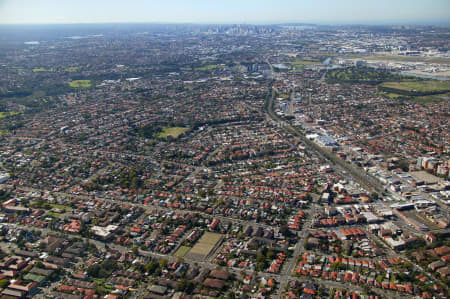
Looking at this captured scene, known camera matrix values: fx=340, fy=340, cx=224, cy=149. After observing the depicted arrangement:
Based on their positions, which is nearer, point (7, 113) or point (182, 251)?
point (182, 251)

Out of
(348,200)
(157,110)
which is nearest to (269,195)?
(348,200)

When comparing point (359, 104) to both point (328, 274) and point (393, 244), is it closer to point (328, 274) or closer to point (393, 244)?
point (393, 244)

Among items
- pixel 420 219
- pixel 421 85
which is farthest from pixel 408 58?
pixel 420 219

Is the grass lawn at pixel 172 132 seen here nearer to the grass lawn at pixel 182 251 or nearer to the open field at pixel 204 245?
the open field at pixel 204 245

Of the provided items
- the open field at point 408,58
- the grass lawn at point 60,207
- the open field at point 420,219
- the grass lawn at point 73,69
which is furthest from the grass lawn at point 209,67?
the open field at point 420,219

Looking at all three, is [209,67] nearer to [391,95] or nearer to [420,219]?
[391,95]

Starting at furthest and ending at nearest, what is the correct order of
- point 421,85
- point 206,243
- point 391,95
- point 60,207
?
point 421,85
point 391,95
point 60,207
point 206,243

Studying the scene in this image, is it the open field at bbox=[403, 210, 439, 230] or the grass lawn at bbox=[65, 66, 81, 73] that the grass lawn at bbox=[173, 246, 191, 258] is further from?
the grass lawn at bbox=[65, 66, 81, 73]
